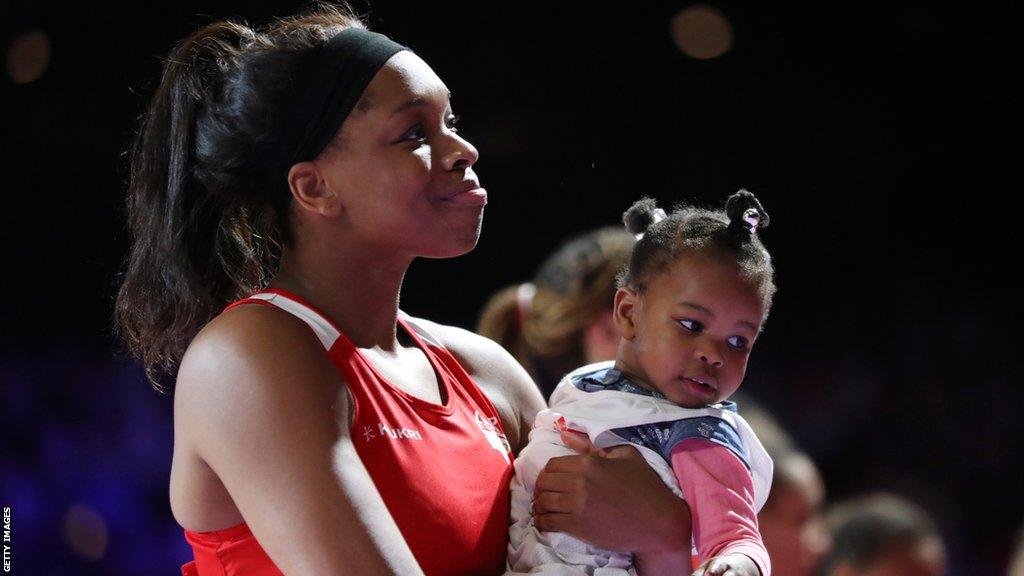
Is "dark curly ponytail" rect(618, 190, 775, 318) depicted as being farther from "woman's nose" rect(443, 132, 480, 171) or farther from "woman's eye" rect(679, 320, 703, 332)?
"woman's nose" rect(443, 132, 480, 171)

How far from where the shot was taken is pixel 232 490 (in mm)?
1129

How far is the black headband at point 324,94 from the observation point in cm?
131

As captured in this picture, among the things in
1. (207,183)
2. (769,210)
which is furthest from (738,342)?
(769,210)

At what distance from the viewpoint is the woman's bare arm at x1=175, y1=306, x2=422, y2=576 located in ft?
3.54

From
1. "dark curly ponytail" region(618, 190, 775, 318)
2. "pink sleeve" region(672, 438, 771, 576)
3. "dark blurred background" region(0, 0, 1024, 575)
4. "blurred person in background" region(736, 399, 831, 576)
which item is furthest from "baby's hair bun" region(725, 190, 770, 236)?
"dark blurred background" region(0, 0, 1024, 575)

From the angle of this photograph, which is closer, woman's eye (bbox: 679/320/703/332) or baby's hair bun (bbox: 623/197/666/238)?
woman's eye (bbox: 679/320/703/332)

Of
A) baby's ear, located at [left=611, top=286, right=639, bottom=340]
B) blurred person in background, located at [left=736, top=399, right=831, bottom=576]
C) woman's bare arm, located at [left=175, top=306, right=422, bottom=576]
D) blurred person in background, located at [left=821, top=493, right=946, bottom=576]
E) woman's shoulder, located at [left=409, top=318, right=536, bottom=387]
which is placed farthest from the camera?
blurred person in background, located at [left=821, top=493, right=946, bottom=576]

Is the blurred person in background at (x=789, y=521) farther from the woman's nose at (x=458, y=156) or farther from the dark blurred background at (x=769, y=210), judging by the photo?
the dark blurred background at (x=769, y=210)

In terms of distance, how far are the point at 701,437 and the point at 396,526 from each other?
15.2 inches

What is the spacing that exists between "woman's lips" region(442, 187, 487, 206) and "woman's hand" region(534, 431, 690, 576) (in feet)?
1.13

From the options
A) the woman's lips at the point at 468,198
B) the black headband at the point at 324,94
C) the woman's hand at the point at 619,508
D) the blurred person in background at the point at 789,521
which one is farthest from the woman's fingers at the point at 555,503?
the blurred person in background at the point at 789,521

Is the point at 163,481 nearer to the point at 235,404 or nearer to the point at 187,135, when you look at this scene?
the point at 187,135

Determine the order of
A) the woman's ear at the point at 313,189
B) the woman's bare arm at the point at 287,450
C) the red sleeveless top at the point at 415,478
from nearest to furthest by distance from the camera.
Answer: the woman's bare arm at the point at 287,450 → the red sleeveless top at the point at 415,478 → the woman's ear at the point at 313,189

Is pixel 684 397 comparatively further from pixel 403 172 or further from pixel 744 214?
pixel 403 172
